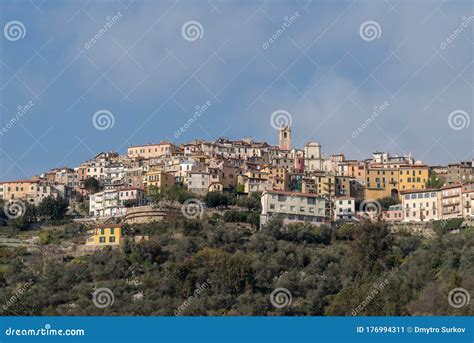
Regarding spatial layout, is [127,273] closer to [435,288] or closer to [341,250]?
[341,250]

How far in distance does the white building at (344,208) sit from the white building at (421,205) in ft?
9.96

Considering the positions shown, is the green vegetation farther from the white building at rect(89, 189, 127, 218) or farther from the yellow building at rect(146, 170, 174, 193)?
the yellow building at rect(146, 170, 174, 193)

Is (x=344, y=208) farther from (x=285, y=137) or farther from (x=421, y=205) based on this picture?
(x=285, y=137)

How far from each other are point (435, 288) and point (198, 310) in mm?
8120

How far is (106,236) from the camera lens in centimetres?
5306

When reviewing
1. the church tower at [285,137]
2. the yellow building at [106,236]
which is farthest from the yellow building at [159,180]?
the church tower at [285,137]

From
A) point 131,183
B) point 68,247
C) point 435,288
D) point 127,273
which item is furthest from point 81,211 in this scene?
point 435,288

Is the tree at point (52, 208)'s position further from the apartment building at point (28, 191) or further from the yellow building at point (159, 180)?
the yellow building at point (159, 180)

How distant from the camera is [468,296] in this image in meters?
33.5

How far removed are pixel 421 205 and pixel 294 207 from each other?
284 inches

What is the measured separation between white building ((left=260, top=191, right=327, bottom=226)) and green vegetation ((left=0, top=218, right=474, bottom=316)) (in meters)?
3.16

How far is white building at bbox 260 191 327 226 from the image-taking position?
5797 cm

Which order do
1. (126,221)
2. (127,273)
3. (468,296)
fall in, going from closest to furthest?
(468,296) < (127,273) < (126,221)

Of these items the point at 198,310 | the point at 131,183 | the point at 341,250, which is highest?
the point at 131,183
